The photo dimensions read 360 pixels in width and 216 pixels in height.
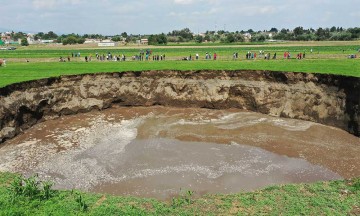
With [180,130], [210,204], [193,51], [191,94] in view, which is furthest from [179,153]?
[193,51]

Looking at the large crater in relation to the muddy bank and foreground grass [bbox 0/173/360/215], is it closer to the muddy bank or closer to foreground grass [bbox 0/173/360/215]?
the muddy bank

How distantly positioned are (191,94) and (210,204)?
654 inches

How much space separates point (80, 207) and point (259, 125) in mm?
14121

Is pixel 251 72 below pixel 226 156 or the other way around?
the other way around

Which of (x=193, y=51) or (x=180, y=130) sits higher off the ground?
(x=193, y=51)

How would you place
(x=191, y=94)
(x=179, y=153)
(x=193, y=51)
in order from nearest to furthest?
1. (x=179, y=153)
2. (x=191, y=94)
3. (x=193, y=51)

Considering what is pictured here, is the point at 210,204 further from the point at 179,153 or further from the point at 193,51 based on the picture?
the point at 193,51

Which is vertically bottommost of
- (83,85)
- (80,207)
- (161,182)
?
(161,182)

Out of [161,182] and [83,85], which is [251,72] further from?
[161,182]

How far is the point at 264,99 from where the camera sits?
931 inches

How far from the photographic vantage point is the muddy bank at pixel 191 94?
769 inches

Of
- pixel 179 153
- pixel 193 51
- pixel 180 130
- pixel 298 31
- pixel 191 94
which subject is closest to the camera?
pixel 179 153

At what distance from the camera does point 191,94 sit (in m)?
25.9

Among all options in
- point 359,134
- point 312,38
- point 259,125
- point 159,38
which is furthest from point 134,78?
point 312,38
